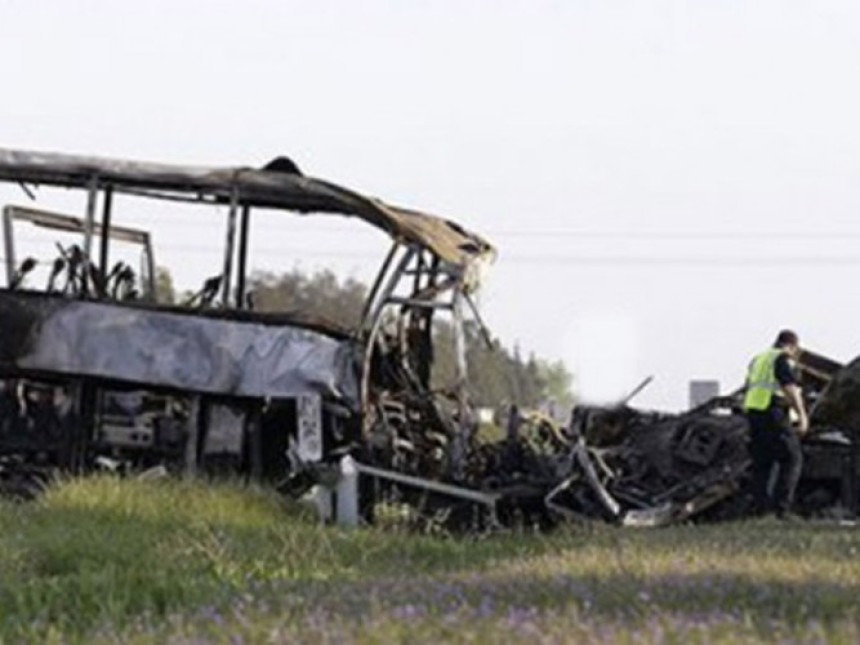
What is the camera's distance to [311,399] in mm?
22375

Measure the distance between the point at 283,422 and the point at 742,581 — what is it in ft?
46.5

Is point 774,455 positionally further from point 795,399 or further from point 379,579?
point 379,579

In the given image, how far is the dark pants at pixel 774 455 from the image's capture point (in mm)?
20406

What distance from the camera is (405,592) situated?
9359mm

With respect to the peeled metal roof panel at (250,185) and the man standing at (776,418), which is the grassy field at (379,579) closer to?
the man standing at (776,418)

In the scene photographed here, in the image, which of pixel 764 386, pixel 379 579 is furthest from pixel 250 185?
pixel 379 579

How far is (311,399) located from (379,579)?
Result: 37.8ft

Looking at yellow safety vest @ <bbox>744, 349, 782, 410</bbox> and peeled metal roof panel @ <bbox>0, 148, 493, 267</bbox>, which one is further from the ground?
peeled metal roof panel @ <bbox>0, 148, 493, 267</bbox>

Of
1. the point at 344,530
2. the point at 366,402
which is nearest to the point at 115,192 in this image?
the point at 366,402

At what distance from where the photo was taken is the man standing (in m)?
20.3

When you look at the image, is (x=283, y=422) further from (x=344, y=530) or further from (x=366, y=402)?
(x=344, y=530)

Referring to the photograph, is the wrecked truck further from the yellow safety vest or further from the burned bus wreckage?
the yellow safety vest

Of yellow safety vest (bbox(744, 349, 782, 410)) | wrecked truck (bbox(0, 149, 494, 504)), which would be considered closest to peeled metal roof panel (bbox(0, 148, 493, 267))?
wrecked truck (bbox(0, 149, 494, 504))

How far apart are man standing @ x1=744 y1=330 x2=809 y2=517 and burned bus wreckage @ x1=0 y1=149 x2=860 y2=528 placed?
123 centimetres
